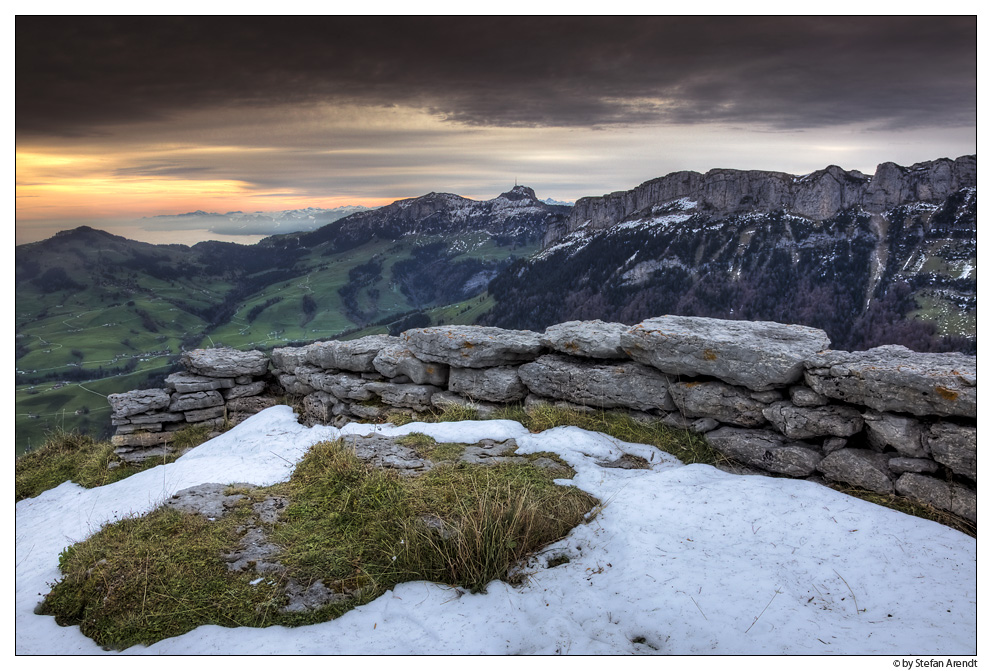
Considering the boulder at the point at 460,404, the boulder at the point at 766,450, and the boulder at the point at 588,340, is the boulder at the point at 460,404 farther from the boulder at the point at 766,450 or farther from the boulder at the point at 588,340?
the boulder at the point at 766,450

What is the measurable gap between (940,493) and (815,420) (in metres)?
1.46

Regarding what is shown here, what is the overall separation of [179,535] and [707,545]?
5829mm

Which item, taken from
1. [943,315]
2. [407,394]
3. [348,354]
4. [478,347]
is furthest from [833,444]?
[943,315]

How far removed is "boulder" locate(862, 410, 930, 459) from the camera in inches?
232

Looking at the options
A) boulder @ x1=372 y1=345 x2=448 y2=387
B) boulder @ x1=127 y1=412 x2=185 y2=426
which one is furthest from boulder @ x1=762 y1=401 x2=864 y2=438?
boulder @ x1=127 y1=412 x2=185 y2=426

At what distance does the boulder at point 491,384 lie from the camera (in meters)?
10.2

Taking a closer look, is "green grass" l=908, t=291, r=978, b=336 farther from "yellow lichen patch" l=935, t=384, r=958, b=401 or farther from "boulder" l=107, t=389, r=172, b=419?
"boulder" l=107, t=389, r=172, b=419

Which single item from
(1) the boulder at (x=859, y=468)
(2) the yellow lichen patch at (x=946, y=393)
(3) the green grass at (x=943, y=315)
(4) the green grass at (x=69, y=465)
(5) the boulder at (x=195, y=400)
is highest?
(2) the yellow lichen patch at (x=946, y=393)

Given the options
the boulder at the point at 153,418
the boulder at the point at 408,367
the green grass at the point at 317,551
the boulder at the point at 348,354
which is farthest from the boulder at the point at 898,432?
the boulder at the point at 153,418

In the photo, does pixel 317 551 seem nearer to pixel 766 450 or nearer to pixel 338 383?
pixel 766 450

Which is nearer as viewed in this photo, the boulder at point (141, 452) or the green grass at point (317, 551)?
the green grass at point (317, 551)

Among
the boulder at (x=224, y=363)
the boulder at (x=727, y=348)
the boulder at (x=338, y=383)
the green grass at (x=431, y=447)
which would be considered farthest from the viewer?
the boulder at (x=224, y=363)

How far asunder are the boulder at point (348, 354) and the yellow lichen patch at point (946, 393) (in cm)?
1001

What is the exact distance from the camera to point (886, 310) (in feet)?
446
